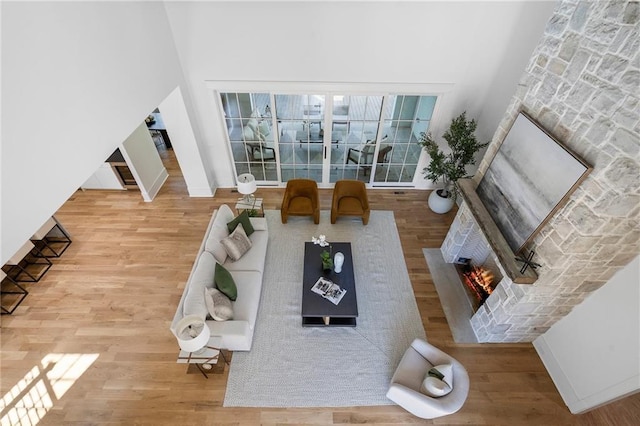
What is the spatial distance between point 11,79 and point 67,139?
531 mm

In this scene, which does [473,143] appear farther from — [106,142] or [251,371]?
[106,142]

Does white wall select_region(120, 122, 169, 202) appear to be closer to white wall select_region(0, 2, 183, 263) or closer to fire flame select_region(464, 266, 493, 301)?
white wall select_region(0, 2, 183, 263)

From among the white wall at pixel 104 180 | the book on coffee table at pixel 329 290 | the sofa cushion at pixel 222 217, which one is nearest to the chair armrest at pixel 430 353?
the book on coffee table at pixel 329 290

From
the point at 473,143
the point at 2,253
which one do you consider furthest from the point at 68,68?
the point at 473,143

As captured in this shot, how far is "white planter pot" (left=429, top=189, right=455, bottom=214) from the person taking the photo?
5.17m

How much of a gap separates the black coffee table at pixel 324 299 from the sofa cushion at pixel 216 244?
1136 mm

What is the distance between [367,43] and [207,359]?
4.52m

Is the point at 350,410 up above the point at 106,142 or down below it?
below

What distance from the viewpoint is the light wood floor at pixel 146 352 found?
308 cm

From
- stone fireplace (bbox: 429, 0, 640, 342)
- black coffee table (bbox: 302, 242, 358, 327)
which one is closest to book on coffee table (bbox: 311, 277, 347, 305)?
black coffee table (bbox: 302, 242, 358, 327)

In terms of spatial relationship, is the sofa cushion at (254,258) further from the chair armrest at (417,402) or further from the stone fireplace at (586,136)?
the stone fireplace at (586,136)

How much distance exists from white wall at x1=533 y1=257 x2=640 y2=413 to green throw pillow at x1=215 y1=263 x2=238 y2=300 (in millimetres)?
3782

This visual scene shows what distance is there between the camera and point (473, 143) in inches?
171

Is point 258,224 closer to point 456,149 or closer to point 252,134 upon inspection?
point 252,134
